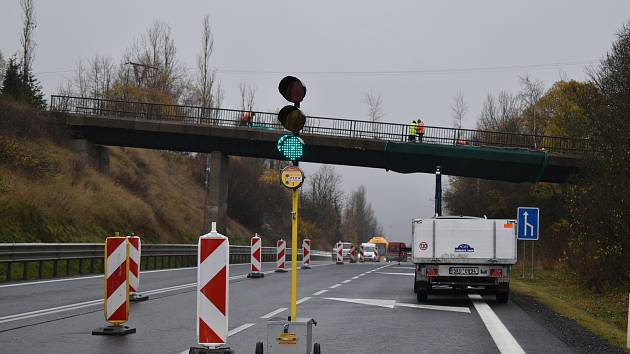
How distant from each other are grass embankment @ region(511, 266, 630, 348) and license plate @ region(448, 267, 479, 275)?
5.42ft

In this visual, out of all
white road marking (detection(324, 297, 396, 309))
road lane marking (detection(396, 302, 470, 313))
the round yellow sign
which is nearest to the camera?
the round yellow sign

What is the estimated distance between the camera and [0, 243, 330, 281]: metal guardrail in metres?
20.5

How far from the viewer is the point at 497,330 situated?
447 inches

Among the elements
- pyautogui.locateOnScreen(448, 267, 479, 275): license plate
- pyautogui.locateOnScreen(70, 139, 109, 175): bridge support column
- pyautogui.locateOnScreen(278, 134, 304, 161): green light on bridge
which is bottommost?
pyautogui.locateOnScreen(448, 267, 479, 275): license plate

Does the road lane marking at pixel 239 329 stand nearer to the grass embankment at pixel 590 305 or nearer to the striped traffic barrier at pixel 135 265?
the striped traffic barrier at pixel 135 265

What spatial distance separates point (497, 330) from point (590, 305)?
822 cm

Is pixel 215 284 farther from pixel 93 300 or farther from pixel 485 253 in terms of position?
pixel 485 253

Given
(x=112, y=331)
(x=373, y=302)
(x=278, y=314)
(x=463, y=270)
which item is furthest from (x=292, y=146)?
(x=463, y=270)

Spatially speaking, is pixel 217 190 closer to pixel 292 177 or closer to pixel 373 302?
pixel 373 302

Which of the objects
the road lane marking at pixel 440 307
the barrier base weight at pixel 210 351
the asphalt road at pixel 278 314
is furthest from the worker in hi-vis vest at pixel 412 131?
the barrier base weight at pixel 210 351

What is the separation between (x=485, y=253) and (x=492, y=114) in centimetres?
7319

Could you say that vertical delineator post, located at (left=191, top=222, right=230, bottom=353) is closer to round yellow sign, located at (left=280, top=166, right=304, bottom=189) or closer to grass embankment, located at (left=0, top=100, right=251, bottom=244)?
round yellow sign, located at (left=280, top=166, right=304, bottom=189)

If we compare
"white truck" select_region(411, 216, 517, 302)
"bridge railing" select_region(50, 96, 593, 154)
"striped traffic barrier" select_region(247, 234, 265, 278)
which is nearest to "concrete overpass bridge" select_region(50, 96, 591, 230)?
"bridge railing" select_region(50, 96, 593, 154)

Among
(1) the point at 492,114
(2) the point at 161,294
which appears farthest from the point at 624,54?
(1) the point at 492,114
